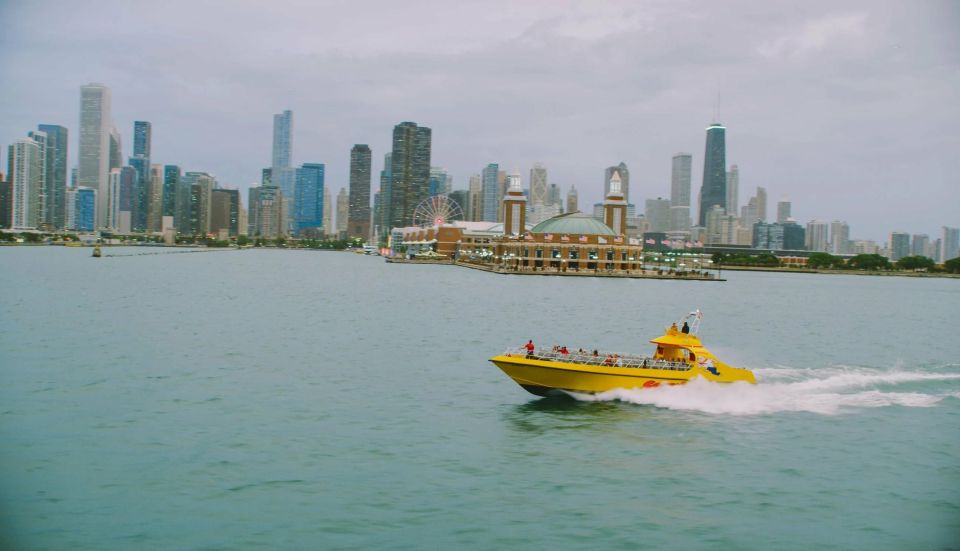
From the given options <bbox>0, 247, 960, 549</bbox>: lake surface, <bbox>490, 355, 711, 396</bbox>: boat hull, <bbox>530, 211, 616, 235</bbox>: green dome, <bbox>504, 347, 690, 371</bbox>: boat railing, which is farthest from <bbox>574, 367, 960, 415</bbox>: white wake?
<bbox>530, 211, 616, 235</bbox>: green dome

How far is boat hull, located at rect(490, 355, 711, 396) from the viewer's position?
1207 inches

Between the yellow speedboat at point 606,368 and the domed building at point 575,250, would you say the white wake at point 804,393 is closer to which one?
the yellow speedboat at point 606,368

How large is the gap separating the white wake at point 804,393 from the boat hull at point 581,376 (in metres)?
0.34

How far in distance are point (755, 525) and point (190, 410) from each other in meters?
20.2

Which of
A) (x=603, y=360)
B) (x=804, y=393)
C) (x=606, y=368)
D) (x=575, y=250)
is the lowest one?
(x=804, y=393)

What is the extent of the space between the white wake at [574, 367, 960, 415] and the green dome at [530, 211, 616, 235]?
462 ft

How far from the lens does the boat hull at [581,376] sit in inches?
1207

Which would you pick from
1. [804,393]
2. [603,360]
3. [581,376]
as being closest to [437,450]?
[581,376]

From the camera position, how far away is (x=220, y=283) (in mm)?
115500

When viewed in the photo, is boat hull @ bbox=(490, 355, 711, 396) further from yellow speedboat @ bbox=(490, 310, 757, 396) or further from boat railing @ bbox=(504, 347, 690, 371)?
boat railing @ bbox=(504, 347, 690, 371)

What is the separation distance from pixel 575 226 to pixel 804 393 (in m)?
152

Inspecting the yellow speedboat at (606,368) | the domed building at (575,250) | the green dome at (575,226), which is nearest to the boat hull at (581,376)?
the yellow speedboat at (606,368)

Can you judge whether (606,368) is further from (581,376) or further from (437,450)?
(437,450)

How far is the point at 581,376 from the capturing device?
30766 millimetres
